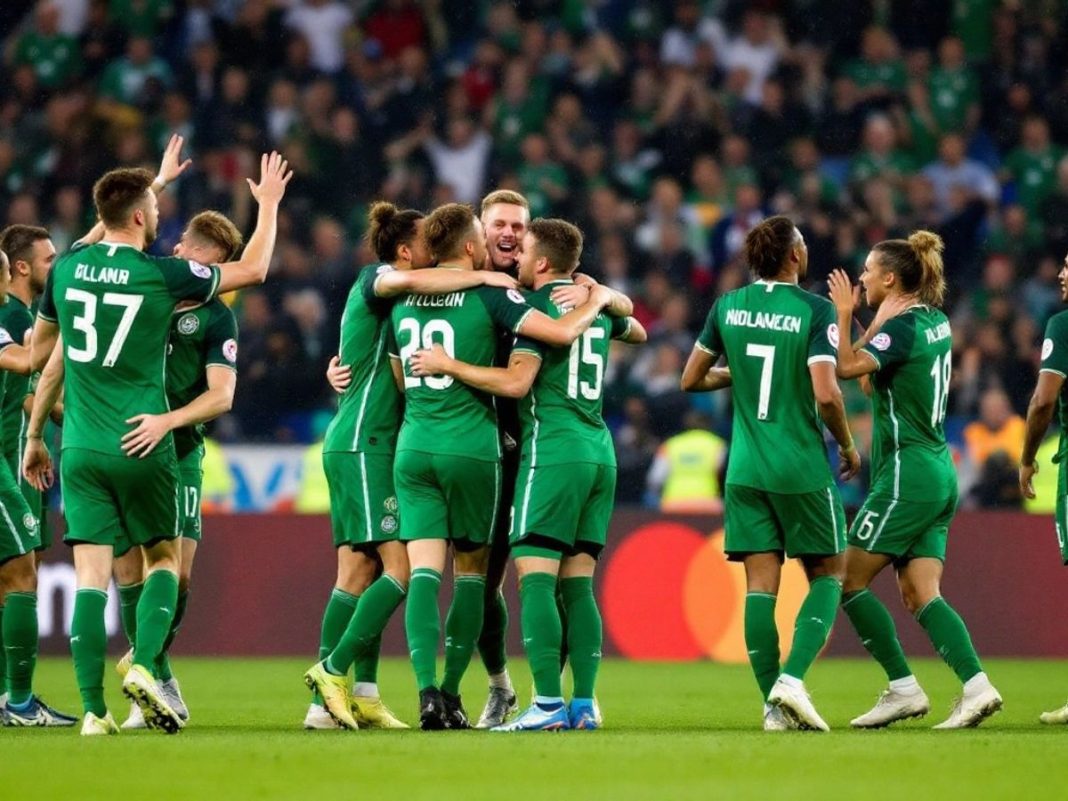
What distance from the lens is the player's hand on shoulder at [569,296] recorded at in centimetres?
786

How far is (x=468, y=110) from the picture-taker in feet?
59.5

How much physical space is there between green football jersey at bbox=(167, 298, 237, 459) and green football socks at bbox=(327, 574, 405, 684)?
113 cm

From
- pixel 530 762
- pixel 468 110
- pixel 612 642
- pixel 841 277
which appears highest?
pixel 468 110

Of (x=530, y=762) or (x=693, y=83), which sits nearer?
(x=530, y=762)

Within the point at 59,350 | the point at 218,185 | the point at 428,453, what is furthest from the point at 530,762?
the point at 218,185

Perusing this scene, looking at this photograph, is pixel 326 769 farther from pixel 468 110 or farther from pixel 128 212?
pixel 468 110

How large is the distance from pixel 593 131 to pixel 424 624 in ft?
35.5

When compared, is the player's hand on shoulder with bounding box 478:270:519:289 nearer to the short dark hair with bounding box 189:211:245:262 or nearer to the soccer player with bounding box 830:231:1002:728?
the short dark hair with bounding box 189:211:245:262

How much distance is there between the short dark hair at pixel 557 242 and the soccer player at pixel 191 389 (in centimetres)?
137

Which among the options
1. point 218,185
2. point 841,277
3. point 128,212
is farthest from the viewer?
point 218,185

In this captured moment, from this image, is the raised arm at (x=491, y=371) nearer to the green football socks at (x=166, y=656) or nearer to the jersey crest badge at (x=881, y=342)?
the jersey crest badge at (x=881, y=342)

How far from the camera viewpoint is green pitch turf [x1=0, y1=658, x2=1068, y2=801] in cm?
568

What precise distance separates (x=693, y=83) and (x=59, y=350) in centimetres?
A: 1111

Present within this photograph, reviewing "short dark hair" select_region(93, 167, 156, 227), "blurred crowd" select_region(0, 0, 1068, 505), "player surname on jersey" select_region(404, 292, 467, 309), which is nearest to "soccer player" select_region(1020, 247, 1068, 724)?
"player surname on jersey" select_region(404, 292, 467, 309)
